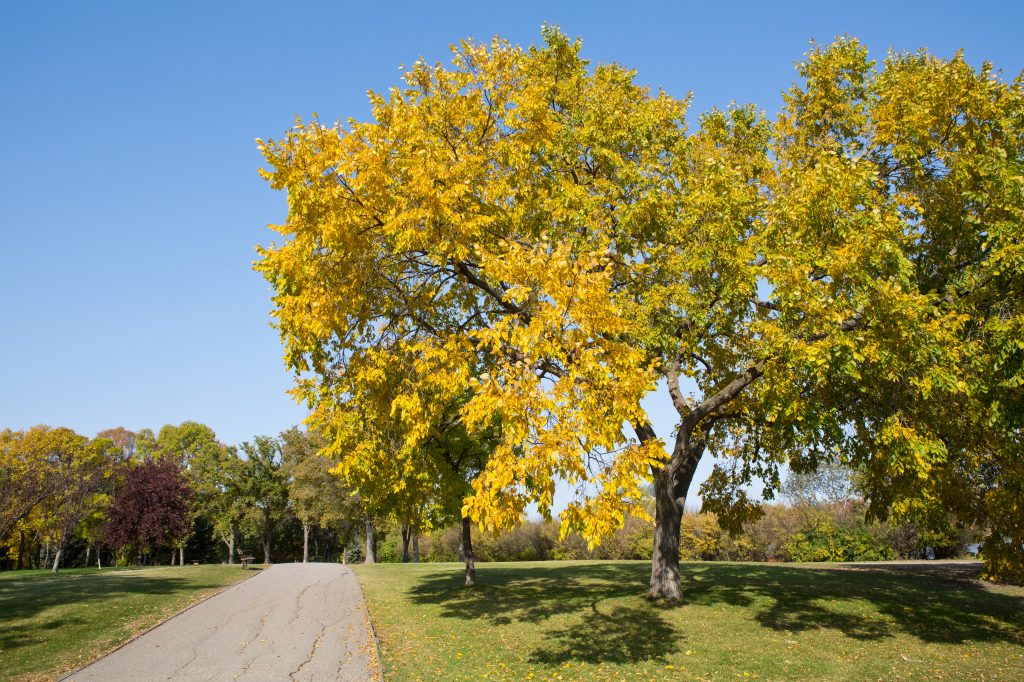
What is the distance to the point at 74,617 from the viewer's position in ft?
41.6

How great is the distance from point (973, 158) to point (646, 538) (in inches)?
1265

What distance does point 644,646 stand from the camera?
9.98m

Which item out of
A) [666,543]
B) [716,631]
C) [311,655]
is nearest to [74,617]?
[311,655]

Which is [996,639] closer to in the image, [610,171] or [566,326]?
[566,326]

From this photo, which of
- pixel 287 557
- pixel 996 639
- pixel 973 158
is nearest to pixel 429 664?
pixel 996 639

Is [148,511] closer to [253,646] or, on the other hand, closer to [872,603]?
[253,646]

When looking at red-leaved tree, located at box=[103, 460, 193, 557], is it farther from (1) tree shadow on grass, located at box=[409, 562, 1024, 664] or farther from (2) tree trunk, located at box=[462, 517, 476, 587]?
(2) tree trunk, located at box=[462, 517, 476, 587]

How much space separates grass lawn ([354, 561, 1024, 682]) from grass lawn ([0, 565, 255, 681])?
16.2 feet

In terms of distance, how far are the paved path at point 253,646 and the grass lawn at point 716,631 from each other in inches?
26.4

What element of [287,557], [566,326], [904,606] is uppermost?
[566,326]

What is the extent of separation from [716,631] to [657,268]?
730cm

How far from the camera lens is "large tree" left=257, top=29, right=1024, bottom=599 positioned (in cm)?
747

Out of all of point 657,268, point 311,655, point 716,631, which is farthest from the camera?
point 657,268

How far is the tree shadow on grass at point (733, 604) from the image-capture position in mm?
10516
